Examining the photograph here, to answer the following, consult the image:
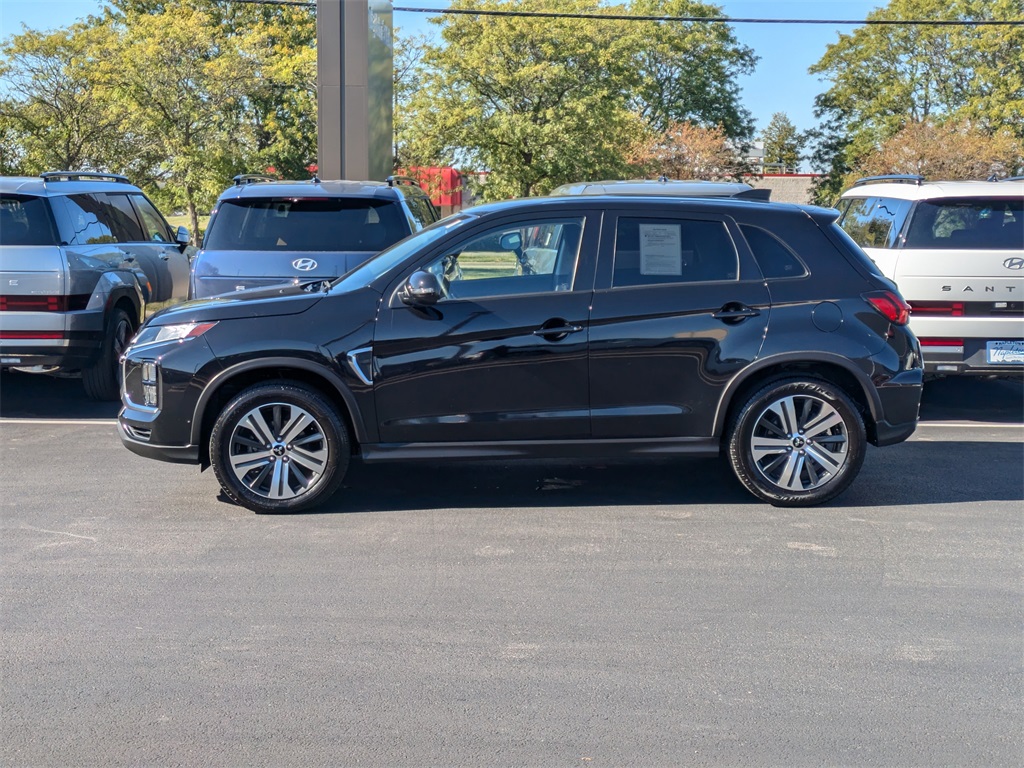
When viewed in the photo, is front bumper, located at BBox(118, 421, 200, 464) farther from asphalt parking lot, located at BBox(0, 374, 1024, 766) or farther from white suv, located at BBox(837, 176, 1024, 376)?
white suv, located at BBox(837, 176, 1024, 376)

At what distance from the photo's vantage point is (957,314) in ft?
29.7

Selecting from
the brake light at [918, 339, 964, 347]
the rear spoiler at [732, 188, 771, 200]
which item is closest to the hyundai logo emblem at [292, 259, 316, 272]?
the rear spoiler at [732, 188, 771, 200]

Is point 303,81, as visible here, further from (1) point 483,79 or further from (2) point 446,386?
(2) point 446,386

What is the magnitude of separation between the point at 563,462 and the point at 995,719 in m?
4.10

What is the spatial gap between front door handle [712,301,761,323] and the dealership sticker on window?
338mm

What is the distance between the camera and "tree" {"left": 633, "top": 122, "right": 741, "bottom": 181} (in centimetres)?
3900

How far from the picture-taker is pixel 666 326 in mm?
6527

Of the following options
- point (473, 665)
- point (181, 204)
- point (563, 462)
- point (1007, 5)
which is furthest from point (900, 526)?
point (1007, 5)

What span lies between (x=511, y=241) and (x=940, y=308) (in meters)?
4.26

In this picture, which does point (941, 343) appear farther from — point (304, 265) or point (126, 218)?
point (126, 218)

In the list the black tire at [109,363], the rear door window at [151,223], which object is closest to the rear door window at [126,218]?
the rear door window at [151,223]

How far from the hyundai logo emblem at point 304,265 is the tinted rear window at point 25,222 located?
2.03 m

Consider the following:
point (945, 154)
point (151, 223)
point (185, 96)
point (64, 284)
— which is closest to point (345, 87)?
point (151, 223)

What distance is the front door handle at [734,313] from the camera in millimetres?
6562
